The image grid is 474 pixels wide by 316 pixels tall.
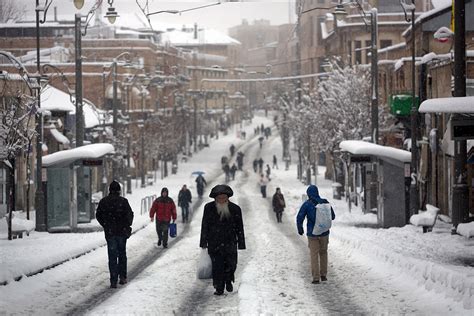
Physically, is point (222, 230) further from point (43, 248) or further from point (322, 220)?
point (43, 248)

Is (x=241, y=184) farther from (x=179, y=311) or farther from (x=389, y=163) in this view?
(x=179, y=311)

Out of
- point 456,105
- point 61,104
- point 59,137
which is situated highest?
point 61,104

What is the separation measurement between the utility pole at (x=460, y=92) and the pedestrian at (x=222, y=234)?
833cm

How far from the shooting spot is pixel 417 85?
42250mm

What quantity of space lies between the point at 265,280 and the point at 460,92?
26.0ft

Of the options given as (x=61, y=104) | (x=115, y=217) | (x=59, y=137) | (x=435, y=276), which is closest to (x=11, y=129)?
(x=115, y=217)

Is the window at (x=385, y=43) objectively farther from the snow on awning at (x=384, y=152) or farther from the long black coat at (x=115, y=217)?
→ the long black coat at (x=115, y=217)

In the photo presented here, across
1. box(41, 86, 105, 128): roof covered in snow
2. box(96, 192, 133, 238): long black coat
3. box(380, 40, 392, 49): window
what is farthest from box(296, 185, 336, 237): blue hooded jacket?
box(380, 40, 392, 49): window

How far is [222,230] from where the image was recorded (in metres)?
14.4

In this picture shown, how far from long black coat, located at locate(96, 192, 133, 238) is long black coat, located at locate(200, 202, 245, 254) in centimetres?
160

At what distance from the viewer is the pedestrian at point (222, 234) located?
47.1 ft

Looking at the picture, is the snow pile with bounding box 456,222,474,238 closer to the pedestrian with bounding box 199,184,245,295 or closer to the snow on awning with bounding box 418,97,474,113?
the snow on awning with bounding box 418,97,474,113

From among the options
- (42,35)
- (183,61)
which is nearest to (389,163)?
(42,35)

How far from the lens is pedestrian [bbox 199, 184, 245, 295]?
47.1 feet
